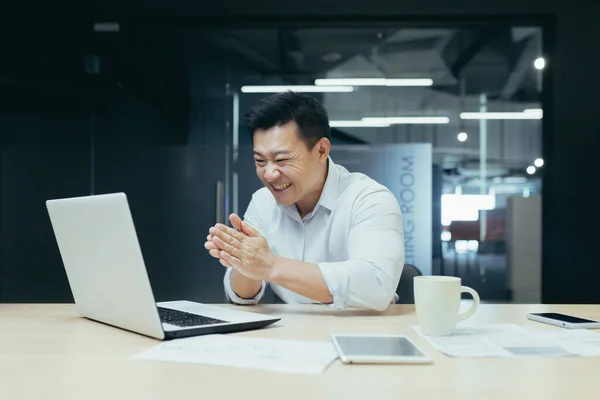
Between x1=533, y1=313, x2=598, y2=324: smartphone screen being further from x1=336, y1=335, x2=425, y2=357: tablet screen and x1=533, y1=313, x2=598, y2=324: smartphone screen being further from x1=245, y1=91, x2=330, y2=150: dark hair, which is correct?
x1=245, y1=91, x2=330, y2=150: dark hair

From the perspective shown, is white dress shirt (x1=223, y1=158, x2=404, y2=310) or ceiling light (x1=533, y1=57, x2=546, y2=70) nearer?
white dress shirt (x1=223, y1=158, x2=404, y2=310)

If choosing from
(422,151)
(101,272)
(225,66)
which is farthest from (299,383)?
(225,66)

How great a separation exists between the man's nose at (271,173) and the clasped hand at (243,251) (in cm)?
42

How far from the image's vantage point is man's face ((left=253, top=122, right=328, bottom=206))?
77.9 inches

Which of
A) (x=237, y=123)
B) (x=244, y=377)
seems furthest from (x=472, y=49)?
(x=244, y=377)

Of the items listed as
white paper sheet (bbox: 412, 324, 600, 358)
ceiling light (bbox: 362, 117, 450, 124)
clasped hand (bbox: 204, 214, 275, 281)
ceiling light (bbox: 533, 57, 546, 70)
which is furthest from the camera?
ceiling light (bbox: 362, 117, 450, 124)

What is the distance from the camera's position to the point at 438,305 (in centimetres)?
122

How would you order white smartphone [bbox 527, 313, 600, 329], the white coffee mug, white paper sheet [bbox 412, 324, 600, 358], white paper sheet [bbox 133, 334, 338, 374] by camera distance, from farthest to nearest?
white smartphone [bbox 527, 313, 600, 329]
the white coffee mug
white paper sheet [bbox 412, 324, 600, 358]
white paper sheet [bbox 133, 334, 338, 374]

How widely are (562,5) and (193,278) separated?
2900 millimetres

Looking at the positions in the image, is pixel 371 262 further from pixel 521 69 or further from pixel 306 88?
pixel 521 69

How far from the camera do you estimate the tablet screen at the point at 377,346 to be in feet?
3.36

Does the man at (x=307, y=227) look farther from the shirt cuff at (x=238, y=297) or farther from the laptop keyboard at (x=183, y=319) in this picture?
the laptop keyboard at (x=183, y=319)

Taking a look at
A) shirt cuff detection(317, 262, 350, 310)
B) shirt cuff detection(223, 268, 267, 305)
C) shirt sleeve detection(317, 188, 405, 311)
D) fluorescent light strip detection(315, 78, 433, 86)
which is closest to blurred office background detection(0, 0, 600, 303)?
fluorescent light strip detection(315, 78, 433, 86)

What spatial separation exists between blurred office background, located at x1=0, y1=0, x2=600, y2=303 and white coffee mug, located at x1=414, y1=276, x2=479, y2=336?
2.76m
